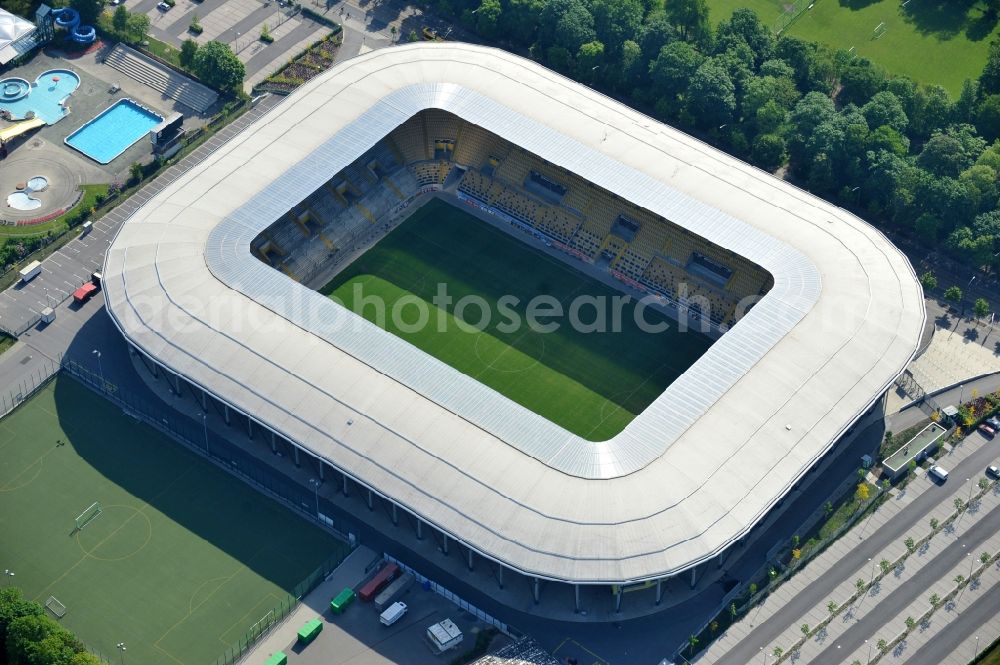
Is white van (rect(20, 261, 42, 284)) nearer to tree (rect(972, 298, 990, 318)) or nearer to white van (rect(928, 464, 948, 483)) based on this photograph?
white van (rect(928, 464, 948, 483))

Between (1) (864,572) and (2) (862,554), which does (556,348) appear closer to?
(2) (862,554)

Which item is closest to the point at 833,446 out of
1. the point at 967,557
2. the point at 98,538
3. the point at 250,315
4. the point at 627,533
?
the point at 967,557

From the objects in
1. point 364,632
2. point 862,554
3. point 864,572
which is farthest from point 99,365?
point 864,572

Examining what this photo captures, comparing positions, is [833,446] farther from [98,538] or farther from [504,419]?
[98,538]

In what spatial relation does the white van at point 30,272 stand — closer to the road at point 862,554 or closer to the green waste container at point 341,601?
the green waste container at point 341,601

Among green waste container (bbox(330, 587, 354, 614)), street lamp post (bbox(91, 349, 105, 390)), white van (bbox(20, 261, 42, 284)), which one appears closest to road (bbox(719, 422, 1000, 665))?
green waste container (bbox(330, 587, 354, 614))
